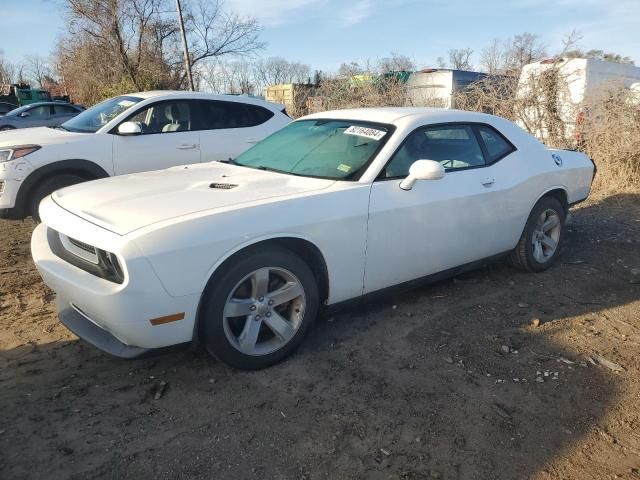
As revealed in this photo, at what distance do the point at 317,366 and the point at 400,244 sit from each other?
1.01 m

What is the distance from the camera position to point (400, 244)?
3.47 metres

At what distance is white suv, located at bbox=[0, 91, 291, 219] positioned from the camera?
5366 mm

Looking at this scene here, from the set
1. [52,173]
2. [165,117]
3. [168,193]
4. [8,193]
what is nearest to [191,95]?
[165,117]

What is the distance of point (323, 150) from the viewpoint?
378 cm

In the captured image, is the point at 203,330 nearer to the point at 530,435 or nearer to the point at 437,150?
the point at 530,435

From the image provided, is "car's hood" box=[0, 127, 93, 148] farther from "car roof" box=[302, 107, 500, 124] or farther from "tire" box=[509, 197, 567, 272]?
"tire" box=[509, 197, 567, 272]

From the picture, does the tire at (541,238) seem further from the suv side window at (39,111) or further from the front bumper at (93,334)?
the suv side window at (39,111)

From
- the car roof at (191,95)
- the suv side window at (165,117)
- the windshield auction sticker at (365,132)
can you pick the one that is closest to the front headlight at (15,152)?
the suv side window at (165,117)

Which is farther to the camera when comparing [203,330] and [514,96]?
[514,96]

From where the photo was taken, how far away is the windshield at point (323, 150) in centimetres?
353

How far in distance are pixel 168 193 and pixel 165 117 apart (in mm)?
3610

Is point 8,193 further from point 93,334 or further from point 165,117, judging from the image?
point 93,334

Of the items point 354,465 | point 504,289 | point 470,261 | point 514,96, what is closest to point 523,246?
point 504,289

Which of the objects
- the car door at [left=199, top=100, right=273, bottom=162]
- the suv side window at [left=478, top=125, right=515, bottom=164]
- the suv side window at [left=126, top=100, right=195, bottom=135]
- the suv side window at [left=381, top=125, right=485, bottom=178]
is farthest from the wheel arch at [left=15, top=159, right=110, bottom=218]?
the suv side window at [left=478, top=125, right=515, bottom=164]
